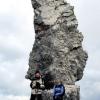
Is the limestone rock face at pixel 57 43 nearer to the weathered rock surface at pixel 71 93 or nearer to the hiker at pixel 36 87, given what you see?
the weathered rock surface at pixel 71 93

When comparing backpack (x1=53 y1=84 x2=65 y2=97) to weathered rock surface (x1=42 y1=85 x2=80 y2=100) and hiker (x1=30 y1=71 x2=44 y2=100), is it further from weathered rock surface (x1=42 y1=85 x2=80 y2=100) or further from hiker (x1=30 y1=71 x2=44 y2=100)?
weathered rock surface (x1=42 y1=85 x2=80 y2=100)

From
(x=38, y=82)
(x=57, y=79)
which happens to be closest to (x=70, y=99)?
(x=57, y=79)

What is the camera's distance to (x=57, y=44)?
1059 inches

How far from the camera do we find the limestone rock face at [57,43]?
26.7 m

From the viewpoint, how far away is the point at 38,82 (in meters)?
21.9

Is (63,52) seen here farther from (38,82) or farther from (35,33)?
(38,82)

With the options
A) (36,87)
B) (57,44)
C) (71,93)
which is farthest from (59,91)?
(57,44)

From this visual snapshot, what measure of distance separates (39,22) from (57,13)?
3.72 feet

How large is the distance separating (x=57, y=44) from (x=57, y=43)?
0.06 meters

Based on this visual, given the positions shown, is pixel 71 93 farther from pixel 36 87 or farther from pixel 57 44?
pixel 36 87

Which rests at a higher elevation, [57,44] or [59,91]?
[57,44]

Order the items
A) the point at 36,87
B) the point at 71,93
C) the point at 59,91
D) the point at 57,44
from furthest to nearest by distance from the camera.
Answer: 1. the point at 57,44
2. the point at 71,93
3. the point at 36,87
4. the point at 59,91

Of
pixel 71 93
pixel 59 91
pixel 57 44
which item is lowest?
pixel 59 91

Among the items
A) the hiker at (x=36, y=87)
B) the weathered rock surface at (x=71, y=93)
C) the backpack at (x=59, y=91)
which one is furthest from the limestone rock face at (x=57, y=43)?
the backpack at (x=59, y=91)
